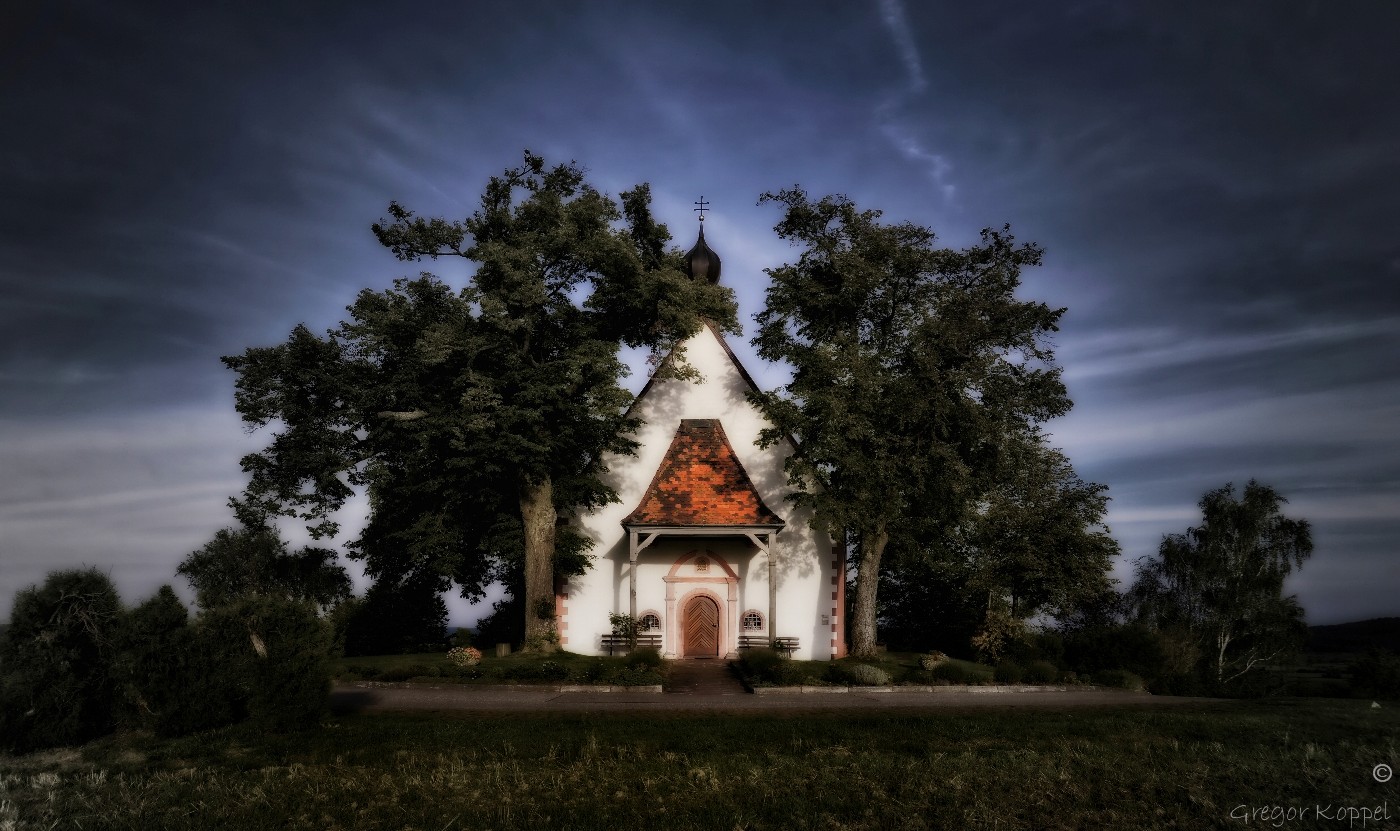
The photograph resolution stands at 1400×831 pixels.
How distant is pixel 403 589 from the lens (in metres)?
32.5

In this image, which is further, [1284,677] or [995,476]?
[1284,677]

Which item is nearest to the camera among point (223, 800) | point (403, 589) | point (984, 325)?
point (223, 800)

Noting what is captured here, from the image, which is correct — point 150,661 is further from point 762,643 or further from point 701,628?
point 762,643

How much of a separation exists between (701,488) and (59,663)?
53.0 feet

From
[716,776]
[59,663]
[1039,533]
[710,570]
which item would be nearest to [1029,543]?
[1039,533]

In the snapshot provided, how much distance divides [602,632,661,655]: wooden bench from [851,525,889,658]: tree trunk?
5845 millimetres

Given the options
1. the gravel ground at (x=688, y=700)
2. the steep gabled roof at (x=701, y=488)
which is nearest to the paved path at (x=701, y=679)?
the gravel ground at (x=688, y=700)

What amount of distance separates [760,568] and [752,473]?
2.99 m

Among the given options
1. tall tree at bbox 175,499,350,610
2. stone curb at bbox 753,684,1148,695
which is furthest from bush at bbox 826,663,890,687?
tall tree at bbox 175,499,350,610

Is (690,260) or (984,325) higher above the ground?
(690,260)

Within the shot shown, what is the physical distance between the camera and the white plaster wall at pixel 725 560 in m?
25.6

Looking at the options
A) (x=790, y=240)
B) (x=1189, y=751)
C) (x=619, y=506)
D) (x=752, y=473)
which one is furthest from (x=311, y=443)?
(x=1189, y=751)

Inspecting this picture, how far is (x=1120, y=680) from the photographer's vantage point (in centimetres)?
2053

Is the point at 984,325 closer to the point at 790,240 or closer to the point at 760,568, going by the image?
the point at 790,240
